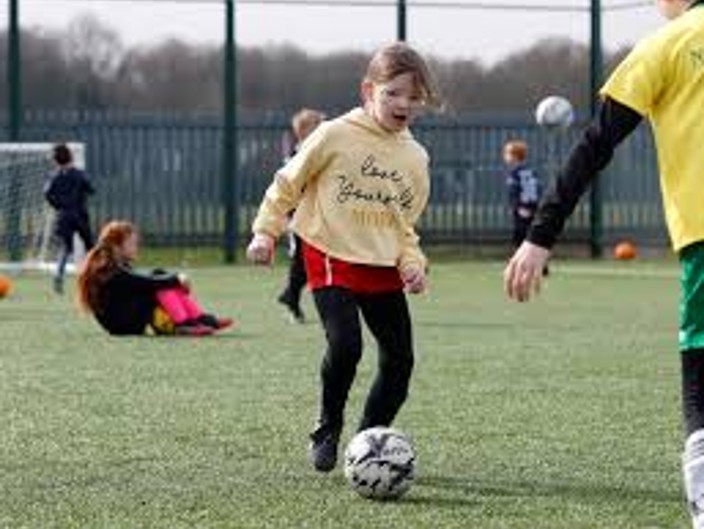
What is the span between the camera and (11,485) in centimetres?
707

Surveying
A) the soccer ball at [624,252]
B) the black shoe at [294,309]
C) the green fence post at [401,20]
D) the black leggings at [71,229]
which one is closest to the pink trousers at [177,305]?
the black shoe at [294,309]

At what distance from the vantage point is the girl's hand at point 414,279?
746 cm

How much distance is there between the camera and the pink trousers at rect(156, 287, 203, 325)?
14.6m

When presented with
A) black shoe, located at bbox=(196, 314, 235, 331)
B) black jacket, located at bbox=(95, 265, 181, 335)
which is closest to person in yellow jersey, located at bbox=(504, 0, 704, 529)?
black jacket, located at bbox=(95, 265, 181, 335)

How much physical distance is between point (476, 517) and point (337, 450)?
127 cm

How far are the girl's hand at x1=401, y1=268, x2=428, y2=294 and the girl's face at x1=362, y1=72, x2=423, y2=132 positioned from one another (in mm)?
560

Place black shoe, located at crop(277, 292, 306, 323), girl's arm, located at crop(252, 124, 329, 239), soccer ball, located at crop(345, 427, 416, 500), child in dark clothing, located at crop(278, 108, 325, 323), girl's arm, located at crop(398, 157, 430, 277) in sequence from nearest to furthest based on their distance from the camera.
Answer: soccer ball, located at crop(345, 427, 416, 500)
girl's arm, located at crop(252, 124, 329, 239)
girl's arm, located at crop(398, 157, 430, 277)
child in dark clothing, located at crop(278, 108, 325, 323)
black shoe, located at crop(277, 292, 306, 323)

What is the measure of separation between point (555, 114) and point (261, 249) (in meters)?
22.8

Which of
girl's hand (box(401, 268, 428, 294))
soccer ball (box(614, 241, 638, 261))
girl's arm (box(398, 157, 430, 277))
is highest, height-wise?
girl's arm (box(398, 157, 430, 277))

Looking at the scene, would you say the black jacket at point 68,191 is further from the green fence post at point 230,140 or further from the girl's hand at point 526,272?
the girl's hand at point 526,272

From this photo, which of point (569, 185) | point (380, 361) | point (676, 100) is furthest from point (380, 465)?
point (676, 100)

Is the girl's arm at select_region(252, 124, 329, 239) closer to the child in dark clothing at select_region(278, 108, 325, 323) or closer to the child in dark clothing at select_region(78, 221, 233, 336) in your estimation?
the child in dark clothing at select_region(278, 108, 325, 323)

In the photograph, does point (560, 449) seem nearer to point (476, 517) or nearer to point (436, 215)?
point (476, 517)

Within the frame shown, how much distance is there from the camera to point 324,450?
7.45 m
